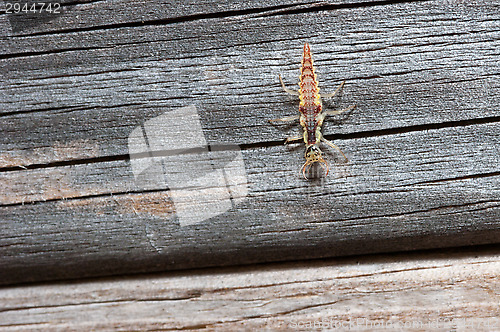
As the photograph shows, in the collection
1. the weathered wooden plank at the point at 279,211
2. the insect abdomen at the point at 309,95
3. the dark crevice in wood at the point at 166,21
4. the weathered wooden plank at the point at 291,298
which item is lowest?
the weathered wooden plank at the point at 291,298

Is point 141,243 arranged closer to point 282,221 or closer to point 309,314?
point 282,221

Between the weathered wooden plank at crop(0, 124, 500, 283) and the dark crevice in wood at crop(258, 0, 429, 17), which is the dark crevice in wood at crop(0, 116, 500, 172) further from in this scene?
the dark crevice in wood at crop(258, 0, 429, 17)

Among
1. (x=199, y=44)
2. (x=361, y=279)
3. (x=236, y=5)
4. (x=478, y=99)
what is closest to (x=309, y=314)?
(x=361, y=279)

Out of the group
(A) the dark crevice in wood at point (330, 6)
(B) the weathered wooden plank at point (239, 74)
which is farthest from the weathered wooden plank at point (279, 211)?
(A) the dark crevice in wood at point (330, 6)

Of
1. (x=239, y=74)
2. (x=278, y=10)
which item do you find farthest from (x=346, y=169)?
(x=278, y=10)

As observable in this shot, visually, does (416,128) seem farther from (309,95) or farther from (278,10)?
(278,10)

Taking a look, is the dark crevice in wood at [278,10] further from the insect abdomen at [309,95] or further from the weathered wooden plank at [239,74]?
the insect abdomen at [309,95]
